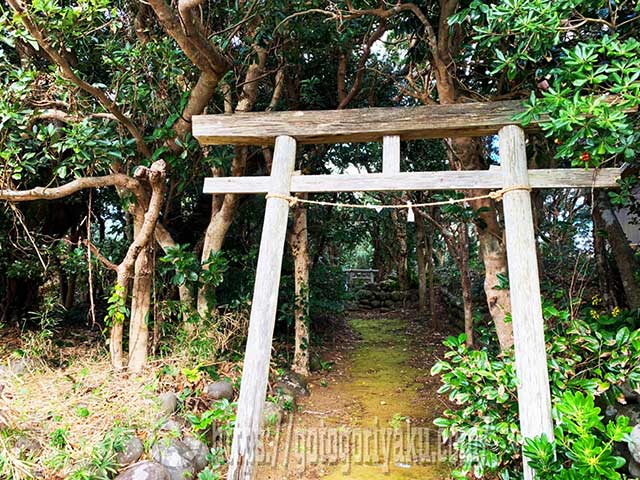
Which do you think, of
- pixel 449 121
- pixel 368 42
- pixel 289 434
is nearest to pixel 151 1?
pixel 449 121

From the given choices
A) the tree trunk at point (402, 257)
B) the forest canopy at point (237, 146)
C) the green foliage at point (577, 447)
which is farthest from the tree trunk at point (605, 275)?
the tree trunk at point (402, 257)

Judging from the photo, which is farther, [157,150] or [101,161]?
[157,150]

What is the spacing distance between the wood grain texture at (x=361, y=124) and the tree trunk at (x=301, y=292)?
8.42 feet

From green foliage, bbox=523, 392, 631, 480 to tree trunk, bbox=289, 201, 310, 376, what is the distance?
3396 mm

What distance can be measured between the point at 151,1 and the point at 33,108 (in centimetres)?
202

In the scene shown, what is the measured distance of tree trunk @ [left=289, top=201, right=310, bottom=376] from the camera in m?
5.30

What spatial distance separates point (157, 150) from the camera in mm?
3895

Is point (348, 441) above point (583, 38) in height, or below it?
below

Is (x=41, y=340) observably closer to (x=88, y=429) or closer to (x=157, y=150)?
(x=88, y=429)

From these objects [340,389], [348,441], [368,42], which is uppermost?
[368,42]

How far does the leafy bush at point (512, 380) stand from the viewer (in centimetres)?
244

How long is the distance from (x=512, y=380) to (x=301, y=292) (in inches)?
123

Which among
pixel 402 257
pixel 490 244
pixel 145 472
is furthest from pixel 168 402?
pixel 402 257

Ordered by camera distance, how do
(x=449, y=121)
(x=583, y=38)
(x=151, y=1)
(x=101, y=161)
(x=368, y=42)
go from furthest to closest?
(x=368, y=42), (x=101, y=161), (x=583, y=38), (x=449, y=121), (x=151, y=1)
